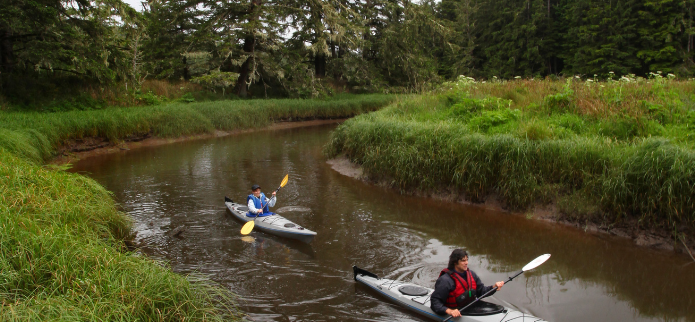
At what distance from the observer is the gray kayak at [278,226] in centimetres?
707

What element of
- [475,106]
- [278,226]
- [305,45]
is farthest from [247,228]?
[305,45]

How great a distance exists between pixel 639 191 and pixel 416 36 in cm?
2388

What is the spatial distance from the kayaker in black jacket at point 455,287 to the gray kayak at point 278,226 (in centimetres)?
266

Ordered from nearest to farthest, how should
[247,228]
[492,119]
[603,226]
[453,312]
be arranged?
[453,312], [603,226], [247,228], [492,119]

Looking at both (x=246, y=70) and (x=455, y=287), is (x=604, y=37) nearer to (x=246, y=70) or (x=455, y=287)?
(x=246, y=70)

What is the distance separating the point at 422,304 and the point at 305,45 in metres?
24.8

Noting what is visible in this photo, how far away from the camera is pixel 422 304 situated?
197 inches

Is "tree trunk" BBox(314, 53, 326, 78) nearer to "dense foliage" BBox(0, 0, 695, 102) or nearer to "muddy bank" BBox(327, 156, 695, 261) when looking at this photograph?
"dense foliage" BBox(0, 0, 695, 102)

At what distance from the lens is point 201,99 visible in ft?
78.8

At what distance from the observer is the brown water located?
5.27 m

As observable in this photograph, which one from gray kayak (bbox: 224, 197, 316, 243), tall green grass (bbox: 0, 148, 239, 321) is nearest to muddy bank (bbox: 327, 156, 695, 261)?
gray kayak (bbox: 224, 197, 316, 243)

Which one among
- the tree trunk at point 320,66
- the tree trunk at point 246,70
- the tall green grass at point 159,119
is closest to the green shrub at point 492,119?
the tall green grass at point 159,119

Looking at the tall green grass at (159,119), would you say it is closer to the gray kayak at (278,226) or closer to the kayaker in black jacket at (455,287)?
the gray kayak at (278,226)

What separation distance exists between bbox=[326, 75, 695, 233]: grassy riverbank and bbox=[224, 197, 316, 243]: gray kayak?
10.8 feet
